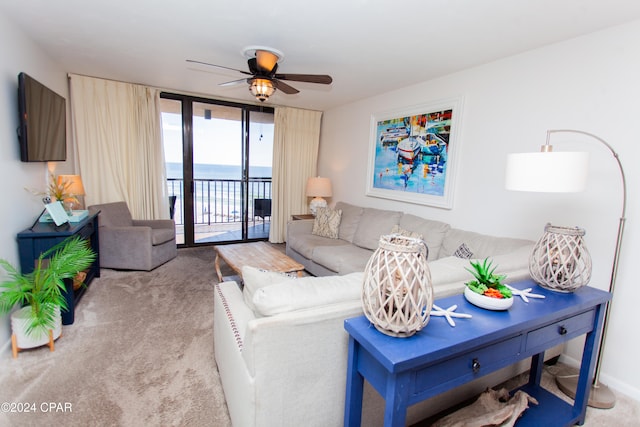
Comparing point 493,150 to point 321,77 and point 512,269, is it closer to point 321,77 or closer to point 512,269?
point 512,269

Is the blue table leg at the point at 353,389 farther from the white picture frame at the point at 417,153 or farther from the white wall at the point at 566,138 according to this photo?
the white picture frame at the point at 417,153

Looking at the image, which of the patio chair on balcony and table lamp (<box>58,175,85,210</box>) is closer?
table lamp (<box>58,175,85,210</box>)

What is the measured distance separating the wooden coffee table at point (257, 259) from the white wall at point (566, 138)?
5.54 feet

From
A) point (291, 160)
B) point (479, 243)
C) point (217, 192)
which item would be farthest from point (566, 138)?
point (217, 192)

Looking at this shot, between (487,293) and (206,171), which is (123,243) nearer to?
(206,171)

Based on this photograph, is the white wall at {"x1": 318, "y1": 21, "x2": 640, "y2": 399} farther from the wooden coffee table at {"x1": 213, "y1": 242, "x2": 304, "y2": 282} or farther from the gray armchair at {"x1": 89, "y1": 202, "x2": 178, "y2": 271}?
the gray armchair at {"x1": 89, "y1": 202, "x2": 178, "y2": 271}

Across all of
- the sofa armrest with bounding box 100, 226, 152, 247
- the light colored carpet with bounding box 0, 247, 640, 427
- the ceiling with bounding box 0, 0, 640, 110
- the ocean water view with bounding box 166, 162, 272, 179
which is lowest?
the light colored carpet with bounding box 0, 247, 640, 427

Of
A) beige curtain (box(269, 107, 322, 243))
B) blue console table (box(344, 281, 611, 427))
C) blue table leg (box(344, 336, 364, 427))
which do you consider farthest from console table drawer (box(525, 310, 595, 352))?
beige curtain (box(269, 107, 322, 243))

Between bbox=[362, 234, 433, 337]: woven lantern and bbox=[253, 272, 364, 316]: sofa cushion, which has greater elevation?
bbox=[362, 234, 433, 337]: woven lantern

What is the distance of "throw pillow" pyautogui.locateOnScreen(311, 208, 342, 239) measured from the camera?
428 cm

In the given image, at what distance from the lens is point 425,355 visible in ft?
3.23

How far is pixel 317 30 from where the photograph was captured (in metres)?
2.35

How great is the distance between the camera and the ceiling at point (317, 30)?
198cm

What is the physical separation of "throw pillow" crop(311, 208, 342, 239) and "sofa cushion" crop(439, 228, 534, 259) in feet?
5.09
